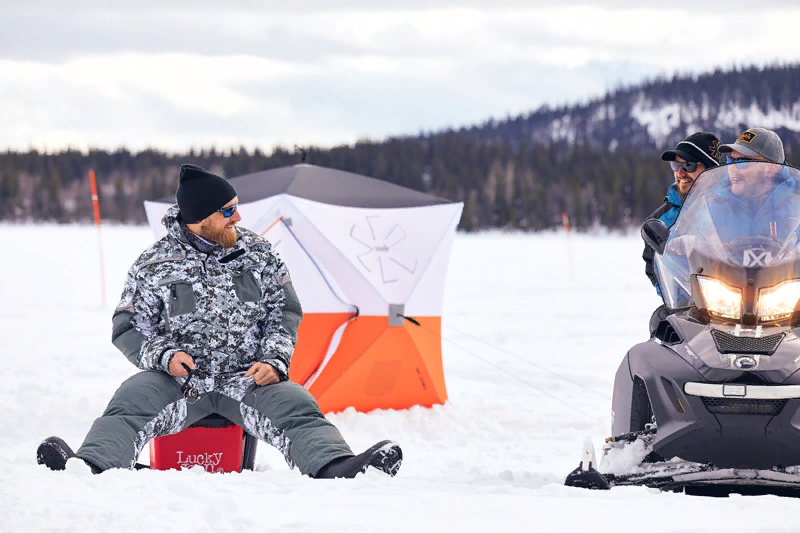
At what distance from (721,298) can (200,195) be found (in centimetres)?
188

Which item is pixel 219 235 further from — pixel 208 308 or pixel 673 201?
pixel 673 201

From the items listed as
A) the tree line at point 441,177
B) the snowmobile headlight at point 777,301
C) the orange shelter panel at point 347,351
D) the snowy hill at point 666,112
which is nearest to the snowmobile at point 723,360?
the snowmobile headlight at point 777,301

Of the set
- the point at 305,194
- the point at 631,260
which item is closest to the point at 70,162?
the point at 631,260

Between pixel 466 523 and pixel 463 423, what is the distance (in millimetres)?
3257

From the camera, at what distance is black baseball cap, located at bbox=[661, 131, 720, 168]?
394 cm

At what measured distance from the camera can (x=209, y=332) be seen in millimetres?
3385

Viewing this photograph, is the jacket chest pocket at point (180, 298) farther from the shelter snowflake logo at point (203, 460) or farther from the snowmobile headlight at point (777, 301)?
the snowmobile headlight at point (777, 301)

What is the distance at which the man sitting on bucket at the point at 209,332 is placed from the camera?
321 cm

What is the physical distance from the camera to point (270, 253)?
353cm

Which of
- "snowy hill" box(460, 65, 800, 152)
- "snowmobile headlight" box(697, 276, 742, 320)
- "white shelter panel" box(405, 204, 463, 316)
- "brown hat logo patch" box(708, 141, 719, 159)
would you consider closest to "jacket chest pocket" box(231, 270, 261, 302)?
"snowmobile headlight" box(697, 276, 742, 320)

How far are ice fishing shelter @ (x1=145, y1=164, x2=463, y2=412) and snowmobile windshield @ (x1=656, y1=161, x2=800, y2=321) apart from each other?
275cm

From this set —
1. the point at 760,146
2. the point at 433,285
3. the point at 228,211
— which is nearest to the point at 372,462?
the point at 228,211

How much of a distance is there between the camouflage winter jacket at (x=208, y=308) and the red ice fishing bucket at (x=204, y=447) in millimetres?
202

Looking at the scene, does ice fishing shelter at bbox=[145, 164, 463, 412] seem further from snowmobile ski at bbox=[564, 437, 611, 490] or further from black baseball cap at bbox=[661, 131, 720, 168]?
snowmobile ski at bbox=[564, 437, 611, 490]
